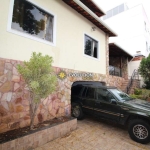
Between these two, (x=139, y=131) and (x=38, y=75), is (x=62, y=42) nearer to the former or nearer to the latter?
(x=38, y=75)

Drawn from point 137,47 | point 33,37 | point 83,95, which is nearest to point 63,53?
point 33,37

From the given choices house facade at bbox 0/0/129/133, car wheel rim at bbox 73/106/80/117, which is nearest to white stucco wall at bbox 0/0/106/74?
house facade at bbox 0/0/129/133

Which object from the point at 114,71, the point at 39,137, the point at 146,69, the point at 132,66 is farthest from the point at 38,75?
the point at 132,66

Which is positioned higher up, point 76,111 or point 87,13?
point 87,13

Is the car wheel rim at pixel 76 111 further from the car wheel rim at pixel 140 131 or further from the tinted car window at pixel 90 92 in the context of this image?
the car wheel rim at pixel 140 131

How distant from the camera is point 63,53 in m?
6.05

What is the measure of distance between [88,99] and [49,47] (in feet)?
10.1

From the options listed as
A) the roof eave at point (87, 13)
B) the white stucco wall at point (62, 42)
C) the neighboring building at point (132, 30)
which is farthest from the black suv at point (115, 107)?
the neighboring building at point (132, 30)

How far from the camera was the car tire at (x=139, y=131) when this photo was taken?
401 cm

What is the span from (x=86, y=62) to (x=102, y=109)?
10.4 feet

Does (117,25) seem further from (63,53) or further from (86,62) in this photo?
(63,53)

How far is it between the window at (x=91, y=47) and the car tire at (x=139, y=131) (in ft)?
16.1

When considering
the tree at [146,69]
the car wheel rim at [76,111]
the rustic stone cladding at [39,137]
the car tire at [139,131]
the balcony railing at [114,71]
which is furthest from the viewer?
the balcony railing at [114,71]

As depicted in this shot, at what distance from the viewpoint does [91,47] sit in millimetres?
8227
